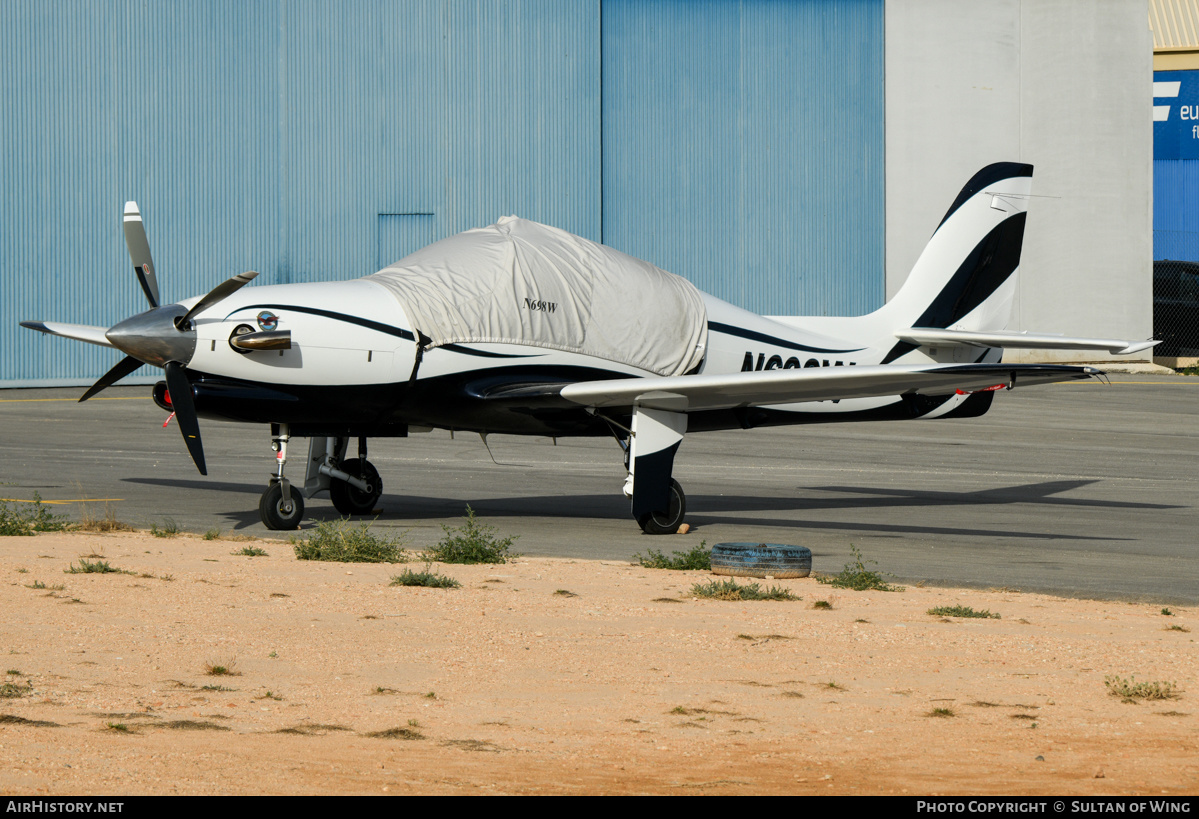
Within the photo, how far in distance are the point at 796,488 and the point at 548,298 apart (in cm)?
567

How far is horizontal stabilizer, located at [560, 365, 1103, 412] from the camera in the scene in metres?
13.9

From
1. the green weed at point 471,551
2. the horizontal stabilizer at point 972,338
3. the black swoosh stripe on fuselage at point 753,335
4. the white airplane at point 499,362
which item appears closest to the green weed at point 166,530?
the white airplane at point 499,362

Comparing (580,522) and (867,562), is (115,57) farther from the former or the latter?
(867,562)

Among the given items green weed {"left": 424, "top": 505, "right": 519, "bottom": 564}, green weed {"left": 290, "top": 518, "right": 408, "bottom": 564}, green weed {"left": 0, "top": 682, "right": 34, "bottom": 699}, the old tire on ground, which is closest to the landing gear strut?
green weed {"left": 290, "top": 518, "right": 408, "bottom": 564}

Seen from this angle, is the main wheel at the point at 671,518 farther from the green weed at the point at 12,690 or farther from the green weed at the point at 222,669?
the green weed at the point at 12,690

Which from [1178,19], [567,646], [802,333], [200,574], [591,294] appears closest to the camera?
[567,646]

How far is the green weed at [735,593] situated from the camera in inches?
428

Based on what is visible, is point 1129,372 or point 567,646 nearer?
point 567,646

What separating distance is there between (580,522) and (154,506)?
4790 millimetres

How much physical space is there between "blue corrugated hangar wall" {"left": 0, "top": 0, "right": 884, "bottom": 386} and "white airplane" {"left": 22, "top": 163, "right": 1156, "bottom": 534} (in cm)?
1871

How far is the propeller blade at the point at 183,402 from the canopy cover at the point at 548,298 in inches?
90.7

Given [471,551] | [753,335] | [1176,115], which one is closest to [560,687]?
[471,551]

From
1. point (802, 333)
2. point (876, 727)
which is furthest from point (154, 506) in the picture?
point (876, 727)
